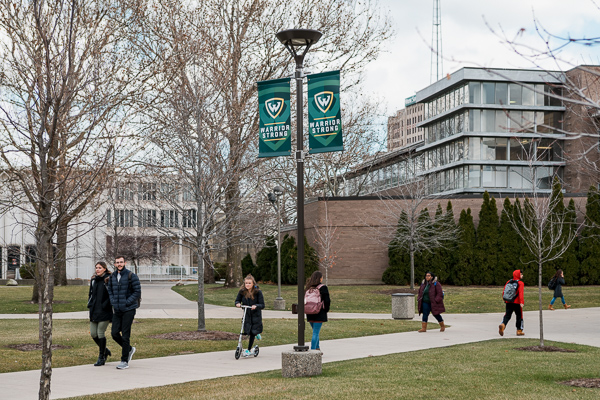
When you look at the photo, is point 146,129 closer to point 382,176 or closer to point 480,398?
point 480,398

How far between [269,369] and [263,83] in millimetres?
4900

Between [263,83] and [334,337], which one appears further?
[334,337]

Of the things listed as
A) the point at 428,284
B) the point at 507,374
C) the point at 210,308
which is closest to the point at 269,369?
the point at 507,374

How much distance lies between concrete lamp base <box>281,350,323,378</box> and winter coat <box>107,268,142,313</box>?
310 centimetres

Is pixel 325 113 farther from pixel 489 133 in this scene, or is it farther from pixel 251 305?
pixel 489 133

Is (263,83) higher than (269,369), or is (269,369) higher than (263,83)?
(263,83)

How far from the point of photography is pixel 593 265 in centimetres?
3706

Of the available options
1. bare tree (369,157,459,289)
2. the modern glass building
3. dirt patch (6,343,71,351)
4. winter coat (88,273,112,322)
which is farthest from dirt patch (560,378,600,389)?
the modern glass building

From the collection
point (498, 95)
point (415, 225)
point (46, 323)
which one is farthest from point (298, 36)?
point (498, 95)

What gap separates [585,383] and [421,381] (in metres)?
2.30

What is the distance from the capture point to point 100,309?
39.5ft

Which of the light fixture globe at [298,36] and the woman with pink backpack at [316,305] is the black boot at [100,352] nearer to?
the woman with pink backpack at [316,305]

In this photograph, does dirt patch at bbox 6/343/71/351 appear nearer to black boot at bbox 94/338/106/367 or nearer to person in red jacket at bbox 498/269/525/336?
black boot at bbox 94/338/106/367

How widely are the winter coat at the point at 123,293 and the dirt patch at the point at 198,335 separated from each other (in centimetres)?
435
